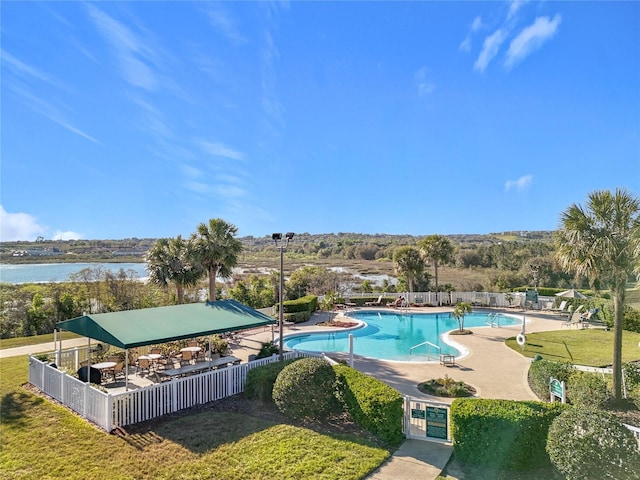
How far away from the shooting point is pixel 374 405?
7.90m

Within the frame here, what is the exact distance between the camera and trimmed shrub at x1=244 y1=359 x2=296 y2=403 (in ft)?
33.1

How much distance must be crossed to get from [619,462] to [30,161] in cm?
1719

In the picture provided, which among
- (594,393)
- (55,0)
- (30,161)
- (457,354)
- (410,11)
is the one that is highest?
(410,11)

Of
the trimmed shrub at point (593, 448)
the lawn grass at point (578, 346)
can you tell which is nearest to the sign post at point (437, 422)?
the trimmed shrub at point (593, 448)

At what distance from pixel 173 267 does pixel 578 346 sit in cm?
1880

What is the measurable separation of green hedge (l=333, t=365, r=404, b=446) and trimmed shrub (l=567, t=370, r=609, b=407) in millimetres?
4332

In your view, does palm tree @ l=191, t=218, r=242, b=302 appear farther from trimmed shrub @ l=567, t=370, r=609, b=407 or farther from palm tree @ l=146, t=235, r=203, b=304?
trimmed shrub @ l=567, t=370, r=609, b=407

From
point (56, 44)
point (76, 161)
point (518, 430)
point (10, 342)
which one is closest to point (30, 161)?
point (76, 161)

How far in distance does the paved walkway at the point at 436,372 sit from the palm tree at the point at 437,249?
30.1ft

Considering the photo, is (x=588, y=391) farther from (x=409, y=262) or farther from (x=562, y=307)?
(x=409, y=262)

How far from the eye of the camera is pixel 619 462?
18.4ft

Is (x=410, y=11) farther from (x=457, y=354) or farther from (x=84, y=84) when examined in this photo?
(x=457, y=354)

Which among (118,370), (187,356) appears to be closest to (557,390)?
(187,356)

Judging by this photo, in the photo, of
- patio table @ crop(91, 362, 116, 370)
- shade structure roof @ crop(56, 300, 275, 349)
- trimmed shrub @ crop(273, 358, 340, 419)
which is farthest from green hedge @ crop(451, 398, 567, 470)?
patio table @ crop(91, 362, 116, 370)
